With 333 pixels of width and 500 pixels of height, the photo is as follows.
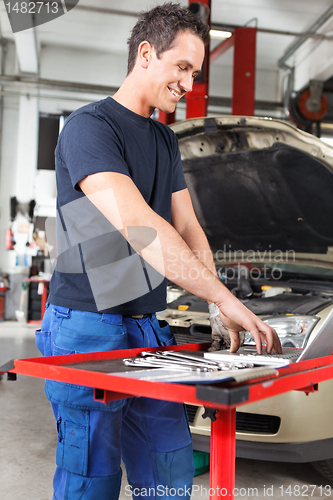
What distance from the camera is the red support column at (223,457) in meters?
0.85

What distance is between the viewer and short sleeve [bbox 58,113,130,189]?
3.34 feet

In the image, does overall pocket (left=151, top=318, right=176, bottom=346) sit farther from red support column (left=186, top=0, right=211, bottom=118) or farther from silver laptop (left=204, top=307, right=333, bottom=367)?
red support column (left=186, top=0, right=211, bottom=118)

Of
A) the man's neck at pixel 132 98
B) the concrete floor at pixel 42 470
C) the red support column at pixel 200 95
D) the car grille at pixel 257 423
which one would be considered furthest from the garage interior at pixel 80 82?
the man's neck at pixel 132 98

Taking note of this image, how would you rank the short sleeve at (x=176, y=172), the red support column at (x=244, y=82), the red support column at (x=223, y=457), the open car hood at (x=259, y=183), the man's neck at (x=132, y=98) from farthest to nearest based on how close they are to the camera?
the red support column at (x=244, y=82) → the open car hood at (x=259, y=183) → the short sleeve at (x=176, y=172) → the man's neck at (x=132, y=98) → the red support column at (x=223, y=457)

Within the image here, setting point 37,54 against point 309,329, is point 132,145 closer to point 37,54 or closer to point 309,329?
point 309,329

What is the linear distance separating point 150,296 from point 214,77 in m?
8.75

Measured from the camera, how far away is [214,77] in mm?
9203

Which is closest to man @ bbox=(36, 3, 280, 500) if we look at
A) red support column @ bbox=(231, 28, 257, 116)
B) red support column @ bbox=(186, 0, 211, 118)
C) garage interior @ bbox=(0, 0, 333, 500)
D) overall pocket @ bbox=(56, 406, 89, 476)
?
overall pocket @ bbox=(56, 406, 89, 476)

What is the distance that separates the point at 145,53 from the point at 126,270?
1.75 ft

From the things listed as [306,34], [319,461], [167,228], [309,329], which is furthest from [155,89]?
[306,34]

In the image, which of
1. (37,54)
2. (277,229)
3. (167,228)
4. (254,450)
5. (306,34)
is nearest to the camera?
(167,228)

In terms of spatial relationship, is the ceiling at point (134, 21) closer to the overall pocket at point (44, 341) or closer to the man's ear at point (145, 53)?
the man's ear at point (145, 53)

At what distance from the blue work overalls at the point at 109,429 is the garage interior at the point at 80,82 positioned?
397 cm

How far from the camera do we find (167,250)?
0.99 m
